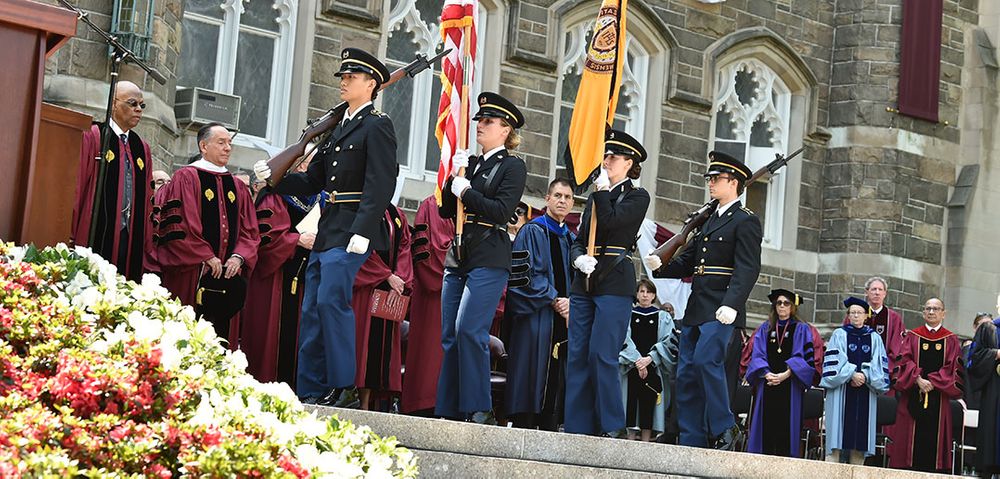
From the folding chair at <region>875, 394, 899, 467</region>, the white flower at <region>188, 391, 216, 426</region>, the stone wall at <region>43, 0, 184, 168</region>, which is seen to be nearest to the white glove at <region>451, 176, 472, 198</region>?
the white flower at <region>188, 391, 216, 426</region>

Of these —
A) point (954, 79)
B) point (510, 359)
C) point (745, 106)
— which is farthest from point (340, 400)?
point (954, 79)

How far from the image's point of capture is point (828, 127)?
2064 centimetres

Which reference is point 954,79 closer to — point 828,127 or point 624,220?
point 828,127

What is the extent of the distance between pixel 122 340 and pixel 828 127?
16374 millimetres

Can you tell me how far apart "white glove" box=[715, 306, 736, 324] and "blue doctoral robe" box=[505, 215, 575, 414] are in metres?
1.72

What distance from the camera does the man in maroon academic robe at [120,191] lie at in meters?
9.31

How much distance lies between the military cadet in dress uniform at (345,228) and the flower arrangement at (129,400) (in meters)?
2.48

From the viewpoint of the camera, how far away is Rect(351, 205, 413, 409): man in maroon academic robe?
36.1ft

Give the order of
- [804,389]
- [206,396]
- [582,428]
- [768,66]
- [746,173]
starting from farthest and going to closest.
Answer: [768,66], [804,389], [746,173], [582,428], [206,396]

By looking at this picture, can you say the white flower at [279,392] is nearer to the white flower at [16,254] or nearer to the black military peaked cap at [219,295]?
the white flower at [16,254]

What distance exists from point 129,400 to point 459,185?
4413 mm

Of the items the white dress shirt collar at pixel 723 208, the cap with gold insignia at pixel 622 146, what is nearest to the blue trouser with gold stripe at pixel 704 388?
the white dress shirt collar at pixel 723 208

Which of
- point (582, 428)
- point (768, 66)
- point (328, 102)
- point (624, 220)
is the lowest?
point (582, 428)

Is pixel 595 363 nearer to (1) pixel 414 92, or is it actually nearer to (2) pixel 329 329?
(2) pixel 329 329
